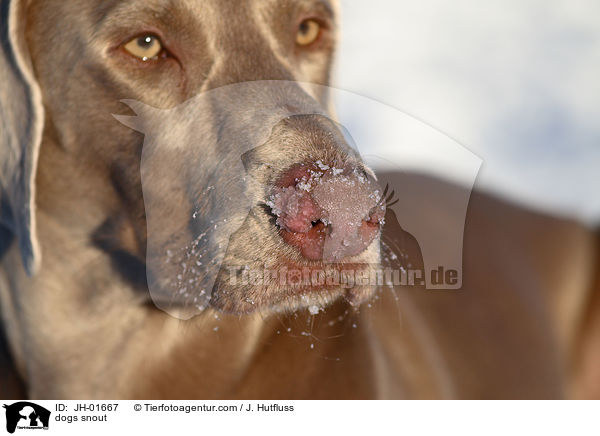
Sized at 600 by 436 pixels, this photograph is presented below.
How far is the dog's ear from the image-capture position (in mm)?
1819

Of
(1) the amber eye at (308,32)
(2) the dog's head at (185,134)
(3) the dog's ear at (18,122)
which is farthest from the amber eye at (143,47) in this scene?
(1) the amber eye at (308,32)

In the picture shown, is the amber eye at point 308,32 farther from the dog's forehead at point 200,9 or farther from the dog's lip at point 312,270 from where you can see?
the dog's lip at point 312,270

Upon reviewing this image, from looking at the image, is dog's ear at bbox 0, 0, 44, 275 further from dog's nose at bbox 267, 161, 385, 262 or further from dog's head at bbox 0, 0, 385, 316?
dog's nose at bbox 267, 161, 385, 262

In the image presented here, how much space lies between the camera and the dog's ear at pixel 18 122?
5.97 ft

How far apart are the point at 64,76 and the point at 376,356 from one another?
1.38 m

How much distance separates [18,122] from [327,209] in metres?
0.99

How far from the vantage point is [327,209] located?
141 cm

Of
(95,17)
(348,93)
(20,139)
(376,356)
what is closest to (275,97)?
(348,93)

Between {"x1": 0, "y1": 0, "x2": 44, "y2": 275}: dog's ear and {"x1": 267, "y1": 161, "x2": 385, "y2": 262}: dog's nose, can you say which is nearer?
{"x1": 267, "y1": 161, "x2": 385, "y2": 262}: dog's nose

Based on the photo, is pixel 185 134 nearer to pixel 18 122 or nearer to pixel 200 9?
pixel 200 9
